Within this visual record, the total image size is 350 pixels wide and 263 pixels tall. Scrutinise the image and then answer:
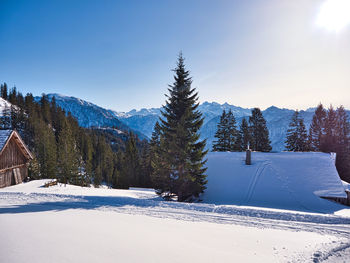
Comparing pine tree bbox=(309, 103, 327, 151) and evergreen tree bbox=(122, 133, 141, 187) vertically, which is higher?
pine tree bbox=(309, 103, 327, 151)

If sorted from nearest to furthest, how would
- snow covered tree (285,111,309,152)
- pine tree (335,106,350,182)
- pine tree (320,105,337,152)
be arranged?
pine tree (335,106,350,182) → pine tree (320,105,337,152) → snow covered tree (285,111,309,152)

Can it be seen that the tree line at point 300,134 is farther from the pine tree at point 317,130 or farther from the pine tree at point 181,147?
the pine tree at point 181,147

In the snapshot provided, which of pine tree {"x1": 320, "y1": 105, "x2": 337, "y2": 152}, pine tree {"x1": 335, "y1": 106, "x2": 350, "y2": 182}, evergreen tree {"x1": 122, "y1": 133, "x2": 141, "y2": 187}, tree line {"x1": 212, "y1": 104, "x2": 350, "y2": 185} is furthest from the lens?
evergreen tree {"x1": 122, "y1": 133, "x2": 141, "y2": 187}

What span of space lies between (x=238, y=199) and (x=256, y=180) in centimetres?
334

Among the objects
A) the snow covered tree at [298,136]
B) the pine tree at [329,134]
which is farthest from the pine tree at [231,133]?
the pine tree at [329,134]

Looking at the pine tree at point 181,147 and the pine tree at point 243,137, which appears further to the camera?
the pine tree at point 243,137

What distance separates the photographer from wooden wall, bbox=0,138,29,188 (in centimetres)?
1987

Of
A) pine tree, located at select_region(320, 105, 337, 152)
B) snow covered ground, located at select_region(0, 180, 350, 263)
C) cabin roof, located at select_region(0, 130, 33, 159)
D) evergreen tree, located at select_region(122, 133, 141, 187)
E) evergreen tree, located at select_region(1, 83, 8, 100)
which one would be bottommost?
evergreen tree, located at select_region(122, 133, 141, 187)

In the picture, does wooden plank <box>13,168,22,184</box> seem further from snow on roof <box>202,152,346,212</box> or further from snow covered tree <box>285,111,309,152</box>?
snow covered tree <box>285,111,309,152</box>

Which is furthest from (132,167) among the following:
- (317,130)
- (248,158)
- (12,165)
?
(317,130)

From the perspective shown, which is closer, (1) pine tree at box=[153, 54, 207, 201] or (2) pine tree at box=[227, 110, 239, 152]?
(1) pine tree at box=[153, 54, 207, 201]

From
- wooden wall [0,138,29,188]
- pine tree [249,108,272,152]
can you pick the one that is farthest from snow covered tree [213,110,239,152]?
wooden wall [0,138,29,188]

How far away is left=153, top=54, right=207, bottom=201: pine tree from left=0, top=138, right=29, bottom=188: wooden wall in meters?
18.1

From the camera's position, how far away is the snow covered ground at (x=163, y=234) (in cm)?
449
